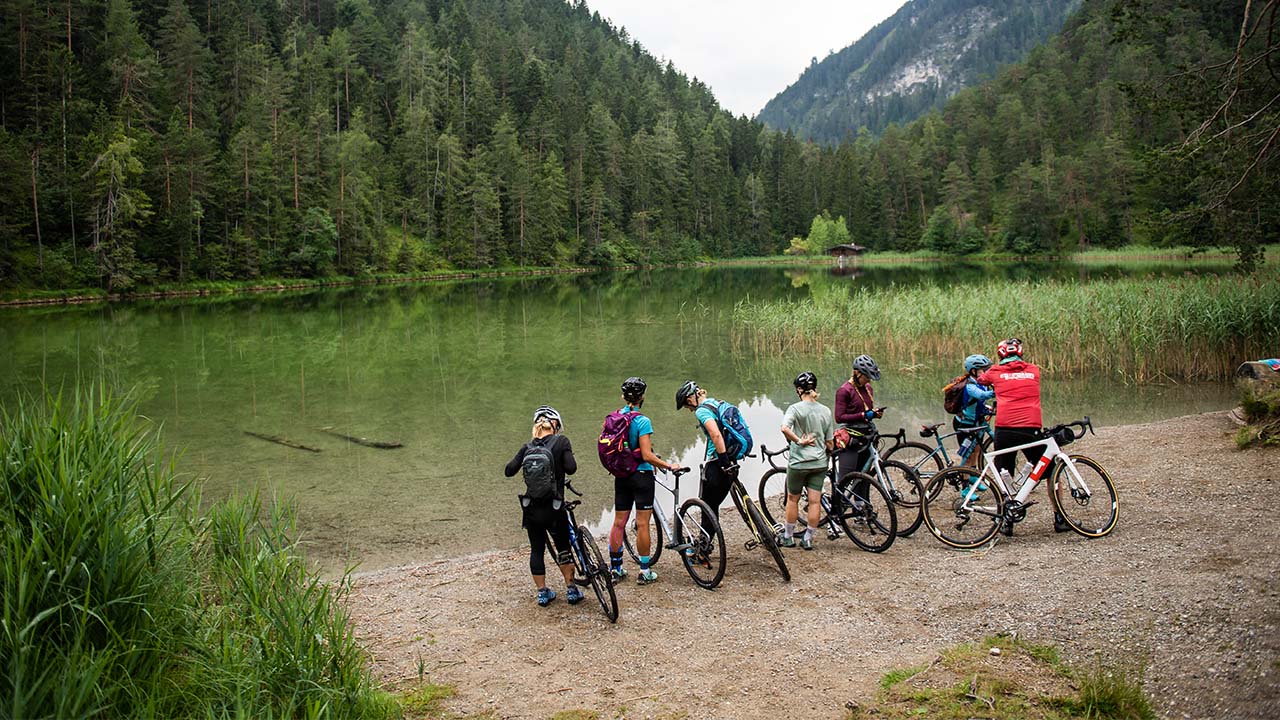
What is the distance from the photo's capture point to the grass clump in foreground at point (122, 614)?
11.4 ft

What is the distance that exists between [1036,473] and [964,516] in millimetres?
784

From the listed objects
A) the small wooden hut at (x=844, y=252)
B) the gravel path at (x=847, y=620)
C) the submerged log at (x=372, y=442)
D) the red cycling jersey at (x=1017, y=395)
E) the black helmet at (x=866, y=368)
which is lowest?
the submerged log at (x=372, y=442)

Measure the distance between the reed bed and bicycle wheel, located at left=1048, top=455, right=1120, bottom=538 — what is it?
39.7 feet

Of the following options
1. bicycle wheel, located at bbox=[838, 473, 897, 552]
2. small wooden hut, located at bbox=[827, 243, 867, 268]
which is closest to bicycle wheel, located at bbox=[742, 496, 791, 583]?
bicycle wheel, located at bbox=[838, 473, 897, 552]

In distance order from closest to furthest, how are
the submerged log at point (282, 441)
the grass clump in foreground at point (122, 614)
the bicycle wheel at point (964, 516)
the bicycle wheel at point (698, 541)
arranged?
the grass clump in foreground at point (122, 614), the bicycle wheel at point (698, 541), the bicycle wheel at point (964, 516), the submerged log at point (282, 441)

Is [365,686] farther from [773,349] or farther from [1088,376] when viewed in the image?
[773,349]

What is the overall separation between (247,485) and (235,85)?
83486mm

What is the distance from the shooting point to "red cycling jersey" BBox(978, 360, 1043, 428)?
736cm

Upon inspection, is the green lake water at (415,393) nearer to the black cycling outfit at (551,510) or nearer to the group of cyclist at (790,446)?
the group of cyclist at (790,446)

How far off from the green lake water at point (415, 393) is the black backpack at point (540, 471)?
3.38m

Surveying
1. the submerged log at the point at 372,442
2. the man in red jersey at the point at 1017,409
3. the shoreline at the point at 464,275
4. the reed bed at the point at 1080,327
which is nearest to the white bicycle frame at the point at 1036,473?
the man in red jersey at the point at 1017,409

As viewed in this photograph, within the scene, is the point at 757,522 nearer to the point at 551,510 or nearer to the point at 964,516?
the point at 551,510

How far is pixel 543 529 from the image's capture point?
6.29m

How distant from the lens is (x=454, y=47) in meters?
124
